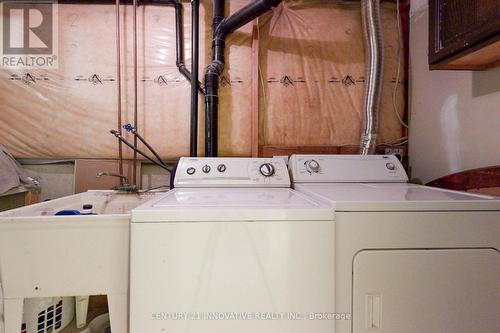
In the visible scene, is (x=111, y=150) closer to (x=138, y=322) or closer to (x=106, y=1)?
(x=106, y=1)

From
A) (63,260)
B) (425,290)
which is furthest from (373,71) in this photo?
(63,260)

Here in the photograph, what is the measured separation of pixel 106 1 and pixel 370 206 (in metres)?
2.24

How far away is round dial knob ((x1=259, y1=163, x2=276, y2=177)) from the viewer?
1.50 meters

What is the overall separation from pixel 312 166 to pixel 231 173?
0.48m

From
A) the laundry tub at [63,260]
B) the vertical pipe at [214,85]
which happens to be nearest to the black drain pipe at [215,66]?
the vertical pipe at [214,85]

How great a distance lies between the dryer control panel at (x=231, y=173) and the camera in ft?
4.81

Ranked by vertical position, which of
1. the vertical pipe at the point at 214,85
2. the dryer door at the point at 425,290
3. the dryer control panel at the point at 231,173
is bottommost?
the dryer door at the point at 425,290

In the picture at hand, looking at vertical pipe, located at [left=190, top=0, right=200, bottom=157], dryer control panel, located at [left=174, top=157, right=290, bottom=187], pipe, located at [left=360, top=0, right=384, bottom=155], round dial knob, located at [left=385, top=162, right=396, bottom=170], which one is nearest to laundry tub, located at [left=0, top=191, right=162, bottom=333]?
dryer control panel, located at [left=174, top=157, right=290, bottom=187]

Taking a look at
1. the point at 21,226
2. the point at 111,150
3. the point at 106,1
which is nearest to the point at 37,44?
the point at 106,1

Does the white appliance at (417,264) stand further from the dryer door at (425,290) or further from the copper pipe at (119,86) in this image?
the copper pipe at (119,86)

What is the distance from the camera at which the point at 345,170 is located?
1.55m

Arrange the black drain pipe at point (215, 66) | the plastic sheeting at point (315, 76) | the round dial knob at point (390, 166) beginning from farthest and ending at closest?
the plastic sheeting at point (315, 76), the black drain pipe at point (215, 66), the round dial knob at point (390, 166)

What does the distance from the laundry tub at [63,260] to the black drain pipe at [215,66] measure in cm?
96

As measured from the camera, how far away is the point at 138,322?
83 centimetres
